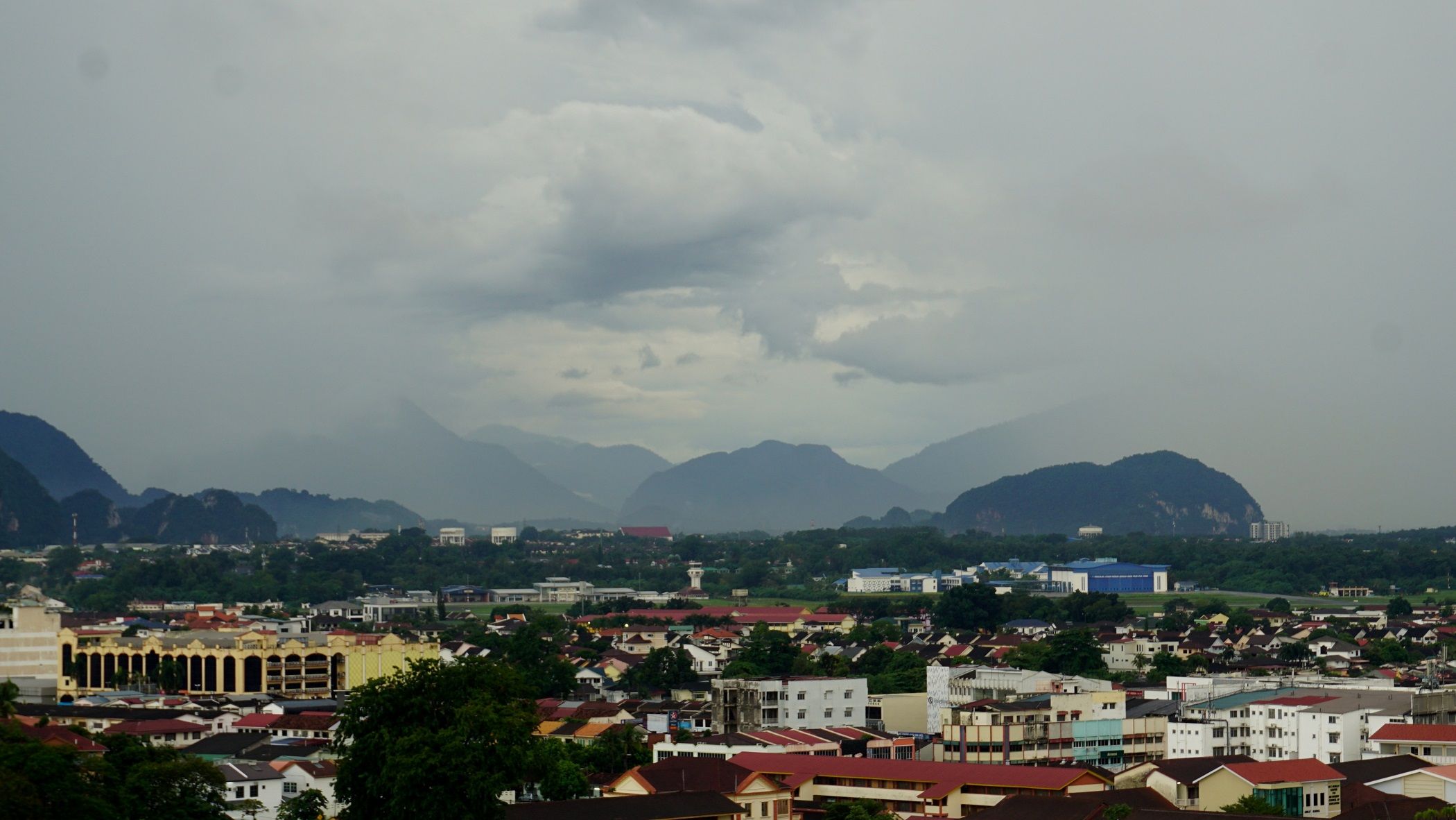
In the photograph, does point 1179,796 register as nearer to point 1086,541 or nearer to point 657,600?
point 657,600

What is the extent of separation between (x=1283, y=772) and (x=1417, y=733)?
469cm

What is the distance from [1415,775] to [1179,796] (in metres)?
3.90

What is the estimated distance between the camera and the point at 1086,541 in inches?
6176

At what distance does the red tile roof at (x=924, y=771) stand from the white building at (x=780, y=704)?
6619 millimetres

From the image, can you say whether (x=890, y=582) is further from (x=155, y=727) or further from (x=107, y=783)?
(x=107, y=783)

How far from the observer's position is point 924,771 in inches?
1198

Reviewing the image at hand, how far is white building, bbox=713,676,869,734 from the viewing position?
129 ft

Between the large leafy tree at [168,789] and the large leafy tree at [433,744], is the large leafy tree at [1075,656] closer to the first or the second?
the large leafy tree at [433,744]

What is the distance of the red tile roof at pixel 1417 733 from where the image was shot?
105 ft

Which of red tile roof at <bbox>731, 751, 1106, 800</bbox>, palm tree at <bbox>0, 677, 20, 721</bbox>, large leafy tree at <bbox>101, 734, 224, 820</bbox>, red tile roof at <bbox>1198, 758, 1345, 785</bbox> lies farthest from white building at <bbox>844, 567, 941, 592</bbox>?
large leafy tree at <bbox>101, 734, 224, 820</bbox>

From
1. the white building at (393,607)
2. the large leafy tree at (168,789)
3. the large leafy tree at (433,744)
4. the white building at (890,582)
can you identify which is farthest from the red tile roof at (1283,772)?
the white building at (890,582)

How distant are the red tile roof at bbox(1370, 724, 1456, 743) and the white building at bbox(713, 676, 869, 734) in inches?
459

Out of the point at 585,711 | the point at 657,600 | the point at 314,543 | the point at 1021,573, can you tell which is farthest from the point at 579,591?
the point at 585,711

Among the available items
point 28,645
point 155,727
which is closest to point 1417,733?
point 155,727
